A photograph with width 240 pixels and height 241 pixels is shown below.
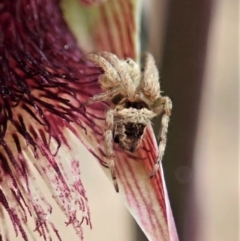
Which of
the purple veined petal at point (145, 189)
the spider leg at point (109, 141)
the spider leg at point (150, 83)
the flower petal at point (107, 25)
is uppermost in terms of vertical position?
the flower petal at point (107, 25)

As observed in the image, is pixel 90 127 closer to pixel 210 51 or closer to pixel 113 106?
pixel 113 106

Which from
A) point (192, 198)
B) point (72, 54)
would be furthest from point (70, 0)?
point (192, 198)

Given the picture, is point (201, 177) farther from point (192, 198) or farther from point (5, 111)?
point (5, 111)

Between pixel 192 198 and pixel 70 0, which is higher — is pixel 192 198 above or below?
below

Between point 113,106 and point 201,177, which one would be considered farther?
point 201,177

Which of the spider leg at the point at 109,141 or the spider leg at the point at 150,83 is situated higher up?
the spider leg at the point at 150,83
